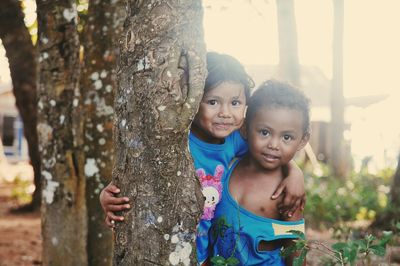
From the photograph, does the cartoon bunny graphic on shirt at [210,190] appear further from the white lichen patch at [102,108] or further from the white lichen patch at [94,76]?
the white lichen patch at [94,76]

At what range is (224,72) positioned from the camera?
2938 mm

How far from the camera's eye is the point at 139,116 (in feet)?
7.81

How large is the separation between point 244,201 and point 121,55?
1.02m

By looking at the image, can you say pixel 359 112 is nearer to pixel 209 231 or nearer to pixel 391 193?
pixel 391 193

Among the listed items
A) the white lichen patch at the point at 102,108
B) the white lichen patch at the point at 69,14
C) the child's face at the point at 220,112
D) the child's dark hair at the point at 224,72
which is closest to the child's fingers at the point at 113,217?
the child's face at the point at 220,112

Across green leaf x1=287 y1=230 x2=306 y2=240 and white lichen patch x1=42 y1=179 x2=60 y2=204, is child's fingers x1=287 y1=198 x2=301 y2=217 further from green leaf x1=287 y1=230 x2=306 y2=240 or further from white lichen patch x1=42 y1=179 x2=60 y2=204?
white lichen patch x1=42 y1=179 x2=60 y2=204

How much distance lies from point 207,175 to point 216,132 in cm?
22

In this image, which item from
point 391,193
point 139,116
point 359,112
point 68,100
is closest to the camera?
point 139,116

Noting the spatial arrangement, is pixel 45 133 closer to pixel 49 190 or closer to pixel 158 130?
pixel 49 190

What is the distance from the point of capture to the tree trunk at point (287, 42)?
11.1m

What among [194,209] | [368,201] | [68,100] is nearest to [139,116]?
[194,209]

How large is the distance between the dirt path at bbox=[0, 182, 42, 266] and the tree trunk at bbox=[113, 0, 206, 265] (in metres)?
4.85

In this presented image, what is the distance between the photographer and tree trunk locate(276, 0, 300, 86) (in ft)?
36.5

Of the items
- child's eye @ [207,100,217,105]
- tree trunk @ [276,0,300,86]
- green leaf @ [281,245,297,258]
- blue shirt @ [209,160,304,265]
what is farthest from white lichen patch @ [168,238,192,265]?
tree trunk @ [276,0,300,86]
